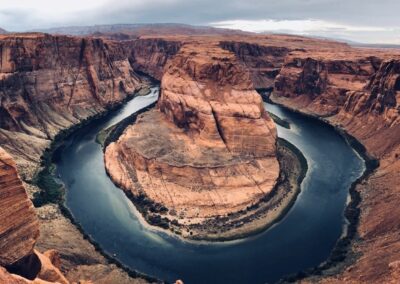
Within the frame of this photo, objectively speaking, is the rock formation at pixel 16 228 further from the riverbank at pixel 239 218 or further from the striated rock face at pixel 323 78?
the striated rock face at pixel 323 78

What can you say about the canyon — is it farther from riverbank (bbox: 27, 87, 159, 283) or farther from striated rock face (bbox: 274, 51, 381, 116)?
striated rock face (bbox: 274, 51, 381, 116)

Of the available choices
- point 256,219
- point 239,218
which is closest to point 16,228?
point 239,218

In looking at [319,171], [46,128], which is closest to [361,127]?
[319,171]

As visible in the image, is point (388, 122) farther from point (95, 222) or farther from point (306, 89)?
point (95, 222)

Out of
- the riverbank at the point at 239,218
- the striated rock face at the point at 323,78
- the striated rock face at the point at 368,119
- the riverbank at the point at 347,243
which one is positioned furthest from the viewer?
the striated rock face at the point at 323,78

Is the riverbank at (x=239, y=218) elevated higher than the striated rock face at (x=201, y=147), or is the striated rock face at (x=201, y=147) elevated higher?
the striated rock face at (x=201, y=147)

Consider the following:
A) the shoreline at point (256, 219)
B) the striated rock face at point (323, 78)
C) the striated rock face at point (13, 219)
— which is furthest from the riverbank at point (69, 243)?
the striated rock face at point (323, 78)

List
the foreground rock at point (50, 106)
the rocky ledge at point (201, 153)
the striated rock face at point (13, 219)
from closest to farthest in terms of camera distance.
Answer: the striated rock face at point (13, 219) < the foreground rock at point (50, 106) < the rocky ledge at point (201, 153)
